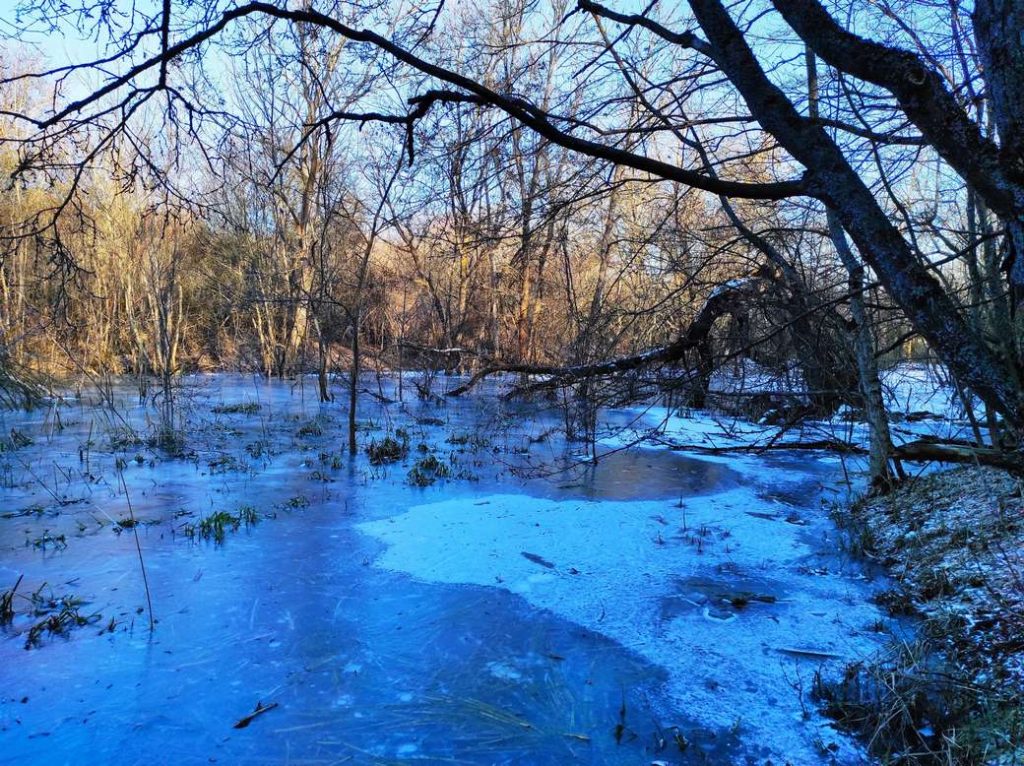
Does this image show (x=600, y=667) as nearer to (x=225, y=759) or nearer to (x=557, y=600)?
(x=557, y=600)

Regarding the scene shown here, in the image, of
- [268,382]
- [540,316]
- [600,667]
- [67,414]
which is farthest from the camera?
[540,316]

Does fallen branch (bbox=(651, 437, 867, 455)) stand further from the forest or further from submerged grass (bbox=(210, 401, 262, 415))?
submerged grass (bbox=(210, 401, 262, 415))

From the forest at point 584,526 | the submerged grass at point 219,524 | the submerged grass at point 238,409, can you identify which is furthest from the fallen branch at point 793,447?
the submerged grass at point 238,409

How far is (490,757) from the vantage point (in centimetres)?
271

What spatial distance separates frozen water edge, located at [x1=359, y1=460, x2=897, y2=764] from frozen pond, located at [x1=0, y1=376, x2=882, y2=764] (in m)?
0.02

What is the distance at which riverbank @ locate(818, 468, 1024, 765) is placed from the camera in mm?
2635

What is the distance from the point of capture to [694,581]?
15.3 feet

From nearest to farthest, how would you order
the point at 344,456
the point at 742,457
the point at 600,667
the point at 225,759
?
the point at 225,759 → the point at 600,667 → the point at 344,456 → the point at 742,457

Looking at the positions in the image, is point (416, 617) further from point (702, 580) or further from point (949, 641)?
point (949, 641)

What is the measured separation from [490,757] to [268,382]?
1681 centimetres

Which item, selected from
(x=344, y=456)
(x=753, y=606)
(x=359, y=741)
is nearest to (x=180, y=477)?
(x=344, y=456)

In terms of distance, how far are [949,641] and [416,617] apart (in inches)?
116

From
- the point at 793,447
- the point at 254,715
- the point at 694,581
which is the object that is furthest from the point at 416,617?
the point at 793,447

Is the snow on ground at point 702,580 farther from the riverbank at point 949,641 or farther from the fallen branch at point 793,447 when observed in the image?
the fallen branch at point 793,447
